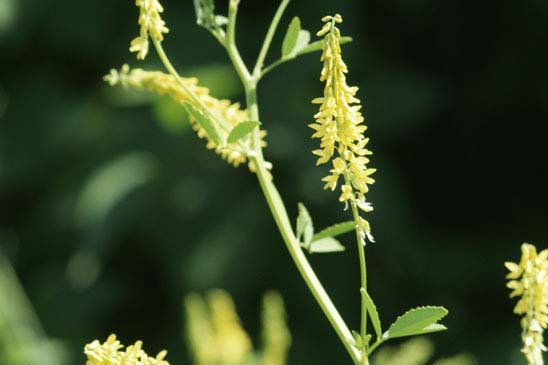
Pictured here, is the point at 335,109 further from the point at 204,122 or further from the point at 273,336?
the point at 273,336

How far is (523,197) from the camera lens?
7.07 ft

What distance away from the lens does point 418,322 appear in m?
0.57

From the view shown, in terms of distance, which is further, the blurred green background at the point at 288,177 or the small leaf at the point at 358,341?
the blurred green background at the point at 288,177

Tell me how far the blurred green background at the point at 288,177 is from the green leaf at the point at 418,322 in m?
1.43

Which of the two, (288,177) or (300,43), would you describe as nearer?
(300,43)

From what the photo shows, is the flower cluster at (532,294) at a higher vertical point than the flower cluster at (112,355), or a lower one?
lower

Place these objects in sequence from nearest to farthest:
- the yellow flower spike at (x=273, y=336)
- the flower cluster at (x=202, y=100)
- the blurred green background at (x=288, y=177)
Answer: the flower cluster at (x=202, y=100) → the yellow flower spike at (x=273, y=336) → the blurred green background at (x=288, y=177)

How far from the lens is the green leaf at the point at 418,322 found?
569 millimetres

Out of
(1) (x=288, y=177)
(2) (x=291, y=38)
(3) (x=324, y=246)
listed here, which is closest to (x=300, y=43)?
(2) (x=291, y=38)

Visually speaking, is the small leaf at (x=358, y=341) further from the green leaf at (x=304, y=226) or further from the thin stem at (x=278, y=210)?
the green leaf at (x=304, y=226)

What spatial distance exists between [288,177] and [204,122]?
1546 millimetres

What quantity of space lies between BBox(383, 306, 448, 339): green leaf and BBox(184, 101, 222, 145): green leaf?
5.9 inches

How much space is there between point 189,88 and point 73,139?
67.9 inches

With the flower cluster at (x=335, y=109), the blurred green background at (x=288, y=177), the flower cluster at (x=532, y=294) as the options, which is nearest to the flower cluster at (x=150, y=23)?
the flower cluster at (x=335, y=109)
